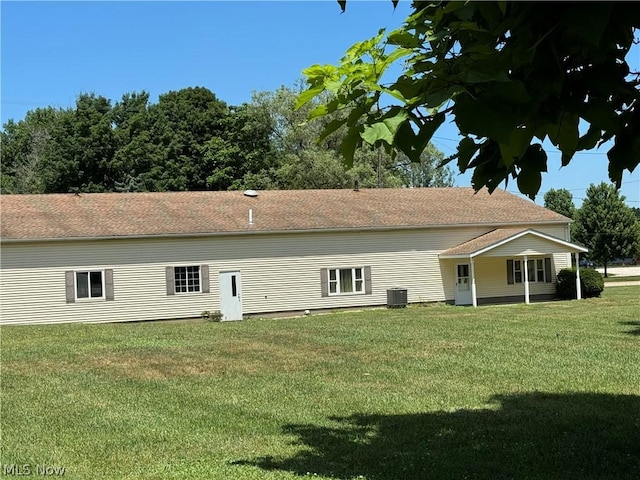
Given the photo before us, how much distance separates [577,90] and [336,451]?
14.0 feet

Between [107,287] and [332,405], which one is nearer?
[332,405]

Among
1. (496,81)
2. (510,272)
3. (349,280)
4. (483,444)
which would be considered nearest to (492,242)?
(510,272)

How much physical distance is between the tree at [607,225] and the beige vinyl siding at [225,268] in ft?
84.4

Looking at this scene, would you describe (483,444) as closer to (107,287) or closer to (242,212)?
(107,287)

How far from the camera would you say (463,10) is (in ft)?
7.85

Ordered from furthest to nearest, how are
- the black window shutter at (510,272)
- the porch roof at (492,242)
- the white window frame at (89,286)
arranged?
1. the black window shutter at (510,272)
2. the porch roof at (492,242)
3. the white window frame at (89,286)

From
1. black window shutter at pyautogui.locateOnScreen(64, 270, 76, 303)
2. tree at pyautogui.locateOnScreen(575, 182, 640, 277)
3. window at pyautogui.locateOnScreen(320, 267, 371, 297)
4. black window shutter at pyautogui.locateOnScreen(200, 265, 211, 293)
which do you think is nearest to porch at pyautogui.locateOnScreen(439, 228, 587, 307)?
window at pyautogui.locateOnScreen(320, 267, 371, 297)

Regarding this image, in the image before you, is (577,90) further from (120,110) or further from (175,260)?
(120,110)

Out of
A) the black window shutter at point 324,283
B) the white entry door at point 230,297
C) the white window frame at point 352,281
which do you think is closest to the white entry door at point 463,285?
the white window frame at point 352,281

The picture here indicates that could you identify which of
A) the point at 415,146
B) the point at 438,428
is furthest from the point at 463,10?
the point at 438,428

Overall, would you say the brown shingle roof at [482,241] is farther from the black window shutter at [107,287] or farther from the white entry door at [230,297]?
the black window shutter at [107,287]

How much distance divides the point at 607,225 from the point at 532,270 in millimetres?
24088

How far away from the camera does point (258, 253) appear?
26.8m

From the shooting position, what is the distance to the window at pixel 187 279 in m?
25.9
